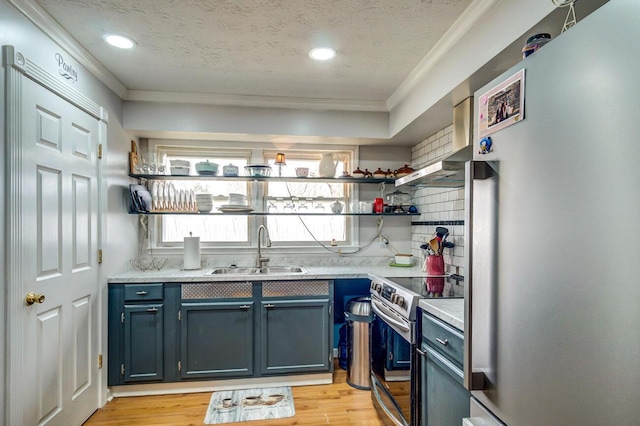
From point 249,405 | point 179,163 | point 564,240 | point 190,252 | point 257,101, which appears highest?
point 257,101

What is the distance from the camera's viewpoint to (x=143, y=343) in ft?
8.75

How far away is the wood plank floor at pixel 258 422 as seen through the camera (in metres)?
2.34

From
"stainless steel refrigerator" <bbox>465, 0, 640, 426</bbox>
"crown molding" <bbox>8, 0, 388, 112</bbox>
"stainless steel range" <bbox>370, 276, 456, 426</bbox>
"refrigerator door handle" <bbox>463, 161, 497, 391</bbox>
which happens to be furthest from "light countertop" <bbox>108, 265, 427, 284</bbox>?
"stainless steel refrigerator" <bbox>465, 0, 640, 426</bbox>

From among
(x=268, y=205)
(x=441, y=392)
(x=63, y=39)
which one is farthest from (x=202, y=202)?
(x=441, y=392)

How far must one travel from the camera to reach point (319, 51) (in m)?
2.23

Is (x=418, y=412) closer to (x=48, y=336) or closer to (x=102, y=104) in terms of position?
(x=48, y=336)

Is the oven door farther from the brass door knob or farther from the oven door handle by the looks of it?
the brass door knob

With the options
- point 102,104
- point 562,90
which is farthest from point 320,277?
point 562,90

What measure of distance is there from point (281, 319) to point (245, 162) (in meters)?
1.60

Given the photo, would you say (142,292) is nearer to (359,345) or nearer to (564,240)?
(359,345)

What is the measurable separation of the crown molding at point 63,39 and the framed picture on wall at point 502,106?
7.17ft

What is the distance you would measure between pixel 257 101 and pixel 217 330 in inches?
76.6

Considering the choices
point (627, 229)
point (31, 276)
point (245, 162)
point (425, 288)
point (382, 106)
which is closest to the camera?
point (627, 229)

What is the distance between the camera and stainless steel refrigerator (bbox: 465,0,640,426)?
60cm
